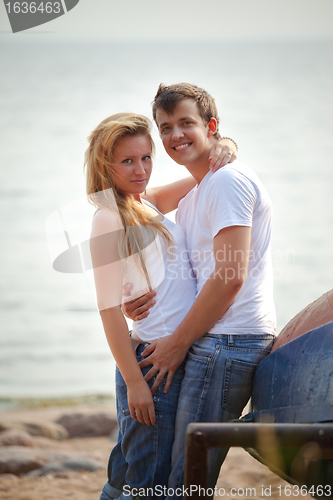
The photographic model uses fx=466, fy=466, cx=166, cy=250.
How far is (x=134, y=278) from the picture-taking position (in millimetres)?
2043

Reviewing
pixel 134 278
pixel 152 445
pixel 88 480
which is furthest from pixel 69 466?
pixel 134 278

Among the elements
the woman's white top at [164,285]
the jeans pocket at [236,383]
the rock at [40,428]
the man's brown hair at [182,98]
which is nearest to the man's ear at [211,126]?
the man's brown hair at [182,98]

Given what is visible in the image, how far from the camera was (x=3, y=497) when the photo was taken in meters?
3.41

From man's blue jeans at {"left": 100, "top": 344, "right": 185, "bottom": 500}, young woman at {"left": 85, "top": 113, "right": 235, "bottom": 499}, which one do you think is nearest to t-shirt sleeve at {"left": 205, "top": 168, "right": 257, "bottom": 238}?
young woman at {"left": 85, "top": 113, "right": 235, "bottom": 499}

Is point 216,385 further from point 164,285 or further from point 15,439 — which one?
point 15,439

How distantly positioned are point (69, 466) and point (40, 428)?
849 millimetres

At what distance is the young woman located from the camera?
6.02ft

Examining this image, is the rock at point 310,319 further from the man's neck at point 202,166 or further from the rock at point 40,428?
the rock at point 40,428

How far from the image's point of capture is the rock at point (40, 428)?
460cm

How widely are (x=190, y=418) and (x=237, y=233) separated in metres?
0.72

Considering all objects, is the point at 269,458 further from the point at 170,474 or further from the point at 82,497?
the point at 82,497

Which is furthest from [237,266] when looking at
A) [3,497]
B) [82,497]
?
[3,497]

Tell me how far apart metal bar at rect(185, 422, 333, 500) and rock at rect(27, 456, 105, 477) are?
3.05m

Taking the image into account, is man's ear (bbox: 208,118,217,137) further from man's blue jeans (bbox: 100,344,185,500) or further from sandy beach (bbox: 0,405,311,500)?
Result: sandy beach (bbox: 0,405,311,500)
